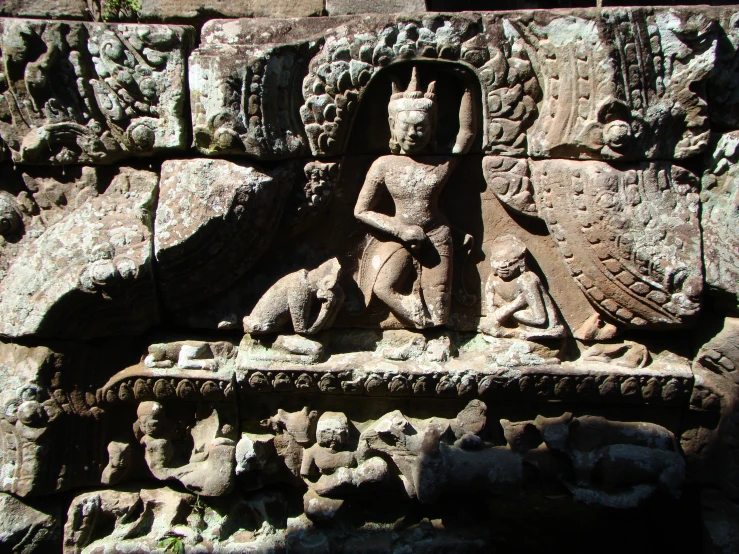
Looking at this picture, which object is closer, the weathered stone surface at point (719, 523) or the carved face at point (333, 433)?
the weathered stone surface at point (719, 523)

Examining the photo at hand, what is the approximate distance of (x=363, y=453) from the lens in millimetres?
3137

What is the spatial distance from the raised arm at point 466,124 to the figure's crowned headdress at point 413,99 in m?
0.15

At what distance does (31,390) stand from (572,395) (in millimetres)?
2611

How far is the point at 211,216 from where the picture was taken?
286cm

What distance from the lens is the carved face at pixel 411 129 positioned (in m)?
2.85

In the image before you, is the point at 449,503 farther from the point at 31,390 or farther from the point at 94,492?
the point at 31,390

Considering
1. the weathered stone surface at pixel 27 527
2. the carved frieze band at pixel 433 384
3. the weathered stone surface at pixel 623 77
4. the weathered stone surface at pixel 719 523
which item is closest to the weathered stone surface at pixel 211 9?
the weathered stone surface at pixel 623 77

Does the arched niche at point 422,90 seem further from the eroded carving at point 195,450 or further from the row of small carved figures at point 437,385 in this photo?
the eroded carving at point 195,450

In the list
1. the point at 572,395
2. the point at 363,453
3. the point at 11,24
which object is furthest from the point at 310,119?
the point at 572,395

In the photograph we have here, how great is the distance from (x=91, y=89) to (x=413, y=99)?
1466 millimetres

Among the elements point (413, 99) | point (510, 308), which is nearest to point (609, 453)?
point (510, 308)

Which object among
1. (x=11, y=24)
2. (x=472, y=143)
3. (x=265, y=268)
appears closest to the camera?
(x=11, y=24)

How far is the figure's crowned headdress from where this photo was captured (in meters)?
2.85

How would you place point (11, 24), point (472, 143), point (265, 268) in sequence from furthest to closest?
1. point (265, 268)
2. point (472, 143)
3. point (11, 24)
